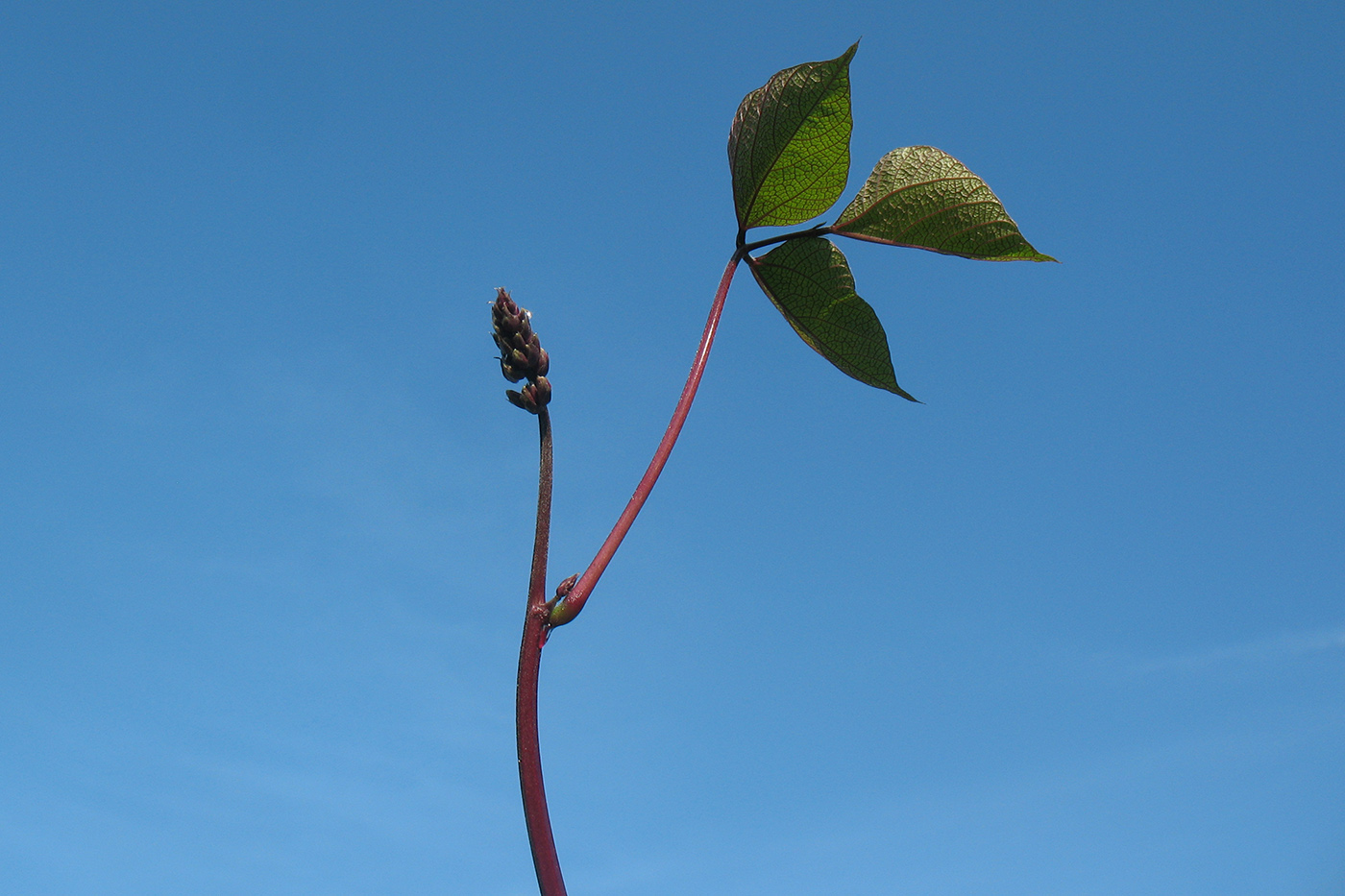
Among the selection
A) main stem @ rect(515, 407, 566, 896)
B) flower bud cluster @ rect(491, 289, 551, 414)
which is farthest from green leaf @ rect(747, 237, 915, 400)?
main stem @ rect(515, 407, 566, 896)

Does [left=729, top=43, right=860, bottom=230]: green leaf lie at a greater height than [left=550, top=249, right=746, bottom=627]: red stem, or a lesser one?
greater

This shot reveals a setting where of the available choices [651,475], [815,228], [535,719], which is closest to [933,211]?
[815,228]

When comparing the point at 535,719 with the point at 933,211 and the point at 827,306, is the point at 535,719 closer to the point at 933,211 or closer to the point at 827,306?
the point at 827,306

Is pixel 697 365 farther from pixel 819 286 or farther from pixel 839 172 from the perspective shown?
pixel 839 172

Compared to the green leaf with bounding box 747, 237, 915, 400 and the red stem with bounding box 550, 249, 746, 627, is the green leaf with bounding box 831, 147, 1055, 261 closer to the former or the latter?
the green leaf with bounding box 747, 237, 915, 400

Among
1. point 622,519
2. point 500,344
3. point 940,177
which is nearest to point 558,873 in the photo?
point 622,519

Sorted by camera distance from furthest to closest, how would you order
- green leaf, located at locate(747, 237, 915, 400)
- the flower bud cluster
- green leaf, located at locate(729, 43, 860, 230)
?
green leaf, located at locate(747, 237, 915, 400), green leaf, located at locate(729, 43, 860, 230), the flower bud cluster

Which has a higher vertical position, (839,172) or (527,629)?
(839,172)

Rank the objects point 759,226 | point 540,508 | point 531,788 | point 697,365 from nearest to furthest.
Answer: point 531,788 < point 540,508 < point 697,365 < point 759,226
